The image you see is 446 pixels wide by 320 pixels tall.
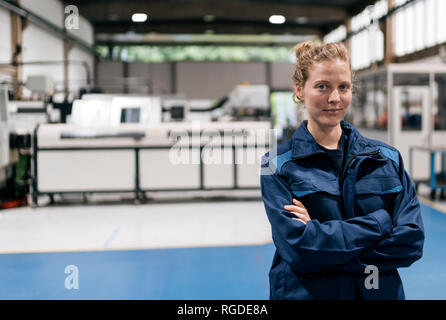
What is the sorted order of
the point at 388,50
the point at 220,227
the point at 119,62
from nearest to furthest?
the point at 220,227
the point at 388,50
the point at 119,62

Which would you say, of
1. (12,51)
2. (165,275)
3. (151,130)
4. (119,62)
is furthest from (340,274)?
(119,62)

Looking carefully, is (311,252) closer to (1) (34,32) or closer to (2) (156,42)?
(1) (34,32)

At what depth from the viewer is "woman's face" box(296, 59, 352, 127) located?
1219mm

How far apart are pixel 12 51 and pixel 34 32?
5.06 feet

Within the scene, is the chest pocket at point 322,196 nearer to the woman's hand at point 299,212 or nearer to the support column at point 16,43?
the woman's hand at point 299,212

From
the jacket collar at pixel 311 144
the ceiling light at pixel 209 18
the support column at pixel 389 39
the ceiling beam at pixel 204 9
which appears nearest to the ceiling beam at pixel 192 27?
the ceiling light at pixel 209 18

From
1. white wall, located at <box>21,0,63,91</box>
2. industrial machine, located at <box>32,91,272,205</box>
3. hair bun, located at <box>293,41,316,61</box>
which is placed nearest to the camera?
hair bun, located at <box>293,41,316,61</box>

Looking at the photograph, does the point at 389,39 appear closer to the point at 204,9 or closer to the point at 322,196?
the point at 204,9

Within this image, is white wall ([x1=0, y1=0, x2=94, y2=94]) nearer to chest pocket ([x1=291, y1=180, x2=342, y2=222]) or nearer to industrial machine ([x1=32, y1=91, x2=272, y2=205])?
industrial machine ([x1=32, y1=91, x2=272, y2=205])

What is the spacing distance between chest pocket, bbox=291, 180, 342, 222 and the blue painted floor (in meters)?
1.67

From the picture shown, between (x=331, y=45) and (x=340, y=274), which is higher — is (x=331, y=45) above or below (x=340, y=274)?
above

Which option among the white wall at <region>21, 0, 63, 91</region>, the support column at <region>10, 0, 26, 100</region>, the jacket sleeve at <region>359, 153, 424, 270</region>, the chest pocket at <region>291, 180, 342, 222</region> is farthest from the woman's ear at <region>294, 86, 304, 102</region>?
the white wall at <region>21, 0, 63, 91</region>

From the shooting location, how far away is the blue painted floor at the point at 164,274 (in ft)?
9.24

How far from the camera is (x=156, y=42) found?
1719cm
